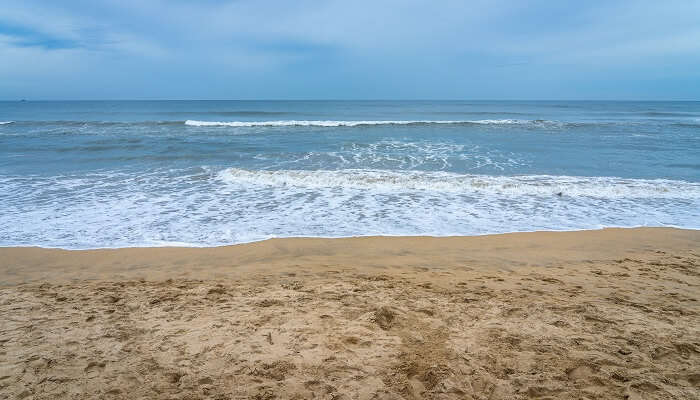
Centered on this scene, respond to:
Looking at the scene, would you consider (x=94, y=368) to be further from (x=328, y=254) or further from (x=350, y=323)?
(x=328, y=254)

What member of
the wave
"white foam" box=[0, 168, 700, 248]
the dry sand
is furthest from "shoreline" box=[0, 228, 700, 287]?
the wave

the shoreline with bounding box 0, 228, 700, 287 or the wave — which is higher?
the wave

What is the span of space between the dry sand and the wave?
3.92 m

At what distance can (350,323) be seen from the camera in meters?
3.80

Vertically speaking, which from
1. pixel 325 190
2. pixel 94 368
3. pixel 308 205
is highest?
pixel 325 190

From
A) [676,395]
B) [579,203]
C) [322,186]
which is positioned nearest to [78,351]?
[676,395]

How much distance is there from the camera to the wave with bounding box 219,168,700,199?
32.0 ft

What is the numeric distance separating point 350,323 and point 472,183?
7483 millimetres

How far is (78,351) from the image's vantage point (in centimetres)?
336

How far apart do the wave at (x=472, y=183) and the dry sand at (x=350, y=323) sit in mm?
3919

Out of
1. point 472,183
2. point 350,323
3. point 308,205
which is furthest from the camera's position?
point 472,183

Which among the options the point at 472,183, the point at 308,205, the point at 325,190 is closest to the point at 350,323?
the point at 308,205

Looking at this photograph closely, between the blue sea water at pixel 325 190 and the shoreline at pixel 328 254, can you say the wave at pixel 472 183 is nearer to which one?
the blue sea water at pixel 325 190

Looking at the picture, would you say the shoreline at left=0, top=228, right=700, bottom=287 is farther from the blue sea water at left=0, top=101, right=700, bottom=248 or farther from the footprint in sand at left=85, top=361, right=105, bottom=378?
the footprint in sand at left=85, top=361, right=105, bottom=378
